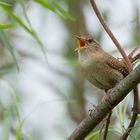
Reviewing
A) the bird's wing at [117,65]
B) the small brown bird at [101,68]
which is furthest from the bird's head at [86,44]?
the bird's wing at [117,65]

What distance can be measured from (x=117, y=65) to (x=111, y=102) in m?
1.05

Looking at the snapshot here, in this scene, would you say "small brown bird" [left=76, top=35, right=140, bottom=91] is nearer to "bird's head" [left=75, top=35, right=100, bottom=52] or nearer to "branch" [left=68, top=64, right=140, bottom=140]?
"bird's head" [left=75, top=35, right=100, bottom=52]

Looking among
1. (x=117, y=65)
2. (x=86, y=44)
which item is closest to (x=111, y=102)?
(x=117, y=65)

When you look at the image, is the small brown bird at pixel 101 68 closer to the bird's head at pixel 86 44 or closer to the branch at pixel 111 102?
the bird's head at pixel 86 44

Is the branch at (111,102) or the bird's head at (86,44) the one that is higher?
the branch at (111,102)

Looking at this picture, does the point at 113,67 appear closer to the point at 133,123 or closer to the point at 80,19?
the point at 133,123

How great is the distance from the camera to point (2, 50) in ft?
20.8

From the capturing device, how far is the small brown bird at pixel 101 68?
376cm

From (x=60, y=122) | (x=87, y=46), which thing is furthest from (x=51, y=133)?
(x=87, y=46)

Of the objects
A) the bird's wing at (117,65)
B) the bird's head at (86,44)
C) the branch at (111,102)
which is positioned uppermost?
the branch at (111,102)

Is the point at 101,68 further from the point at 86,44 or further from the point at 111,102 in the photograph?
the point at 111,102

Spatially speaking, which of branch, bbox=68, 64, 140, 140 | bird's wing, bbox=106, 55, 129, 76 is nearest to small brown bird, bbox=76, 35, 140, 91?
bird's wing, bbox=106, 55, 129, 76

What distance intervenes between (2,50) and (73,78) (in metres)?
0.84

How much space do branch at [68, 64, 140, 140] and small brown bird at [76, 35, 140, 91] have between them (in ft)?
2.22
